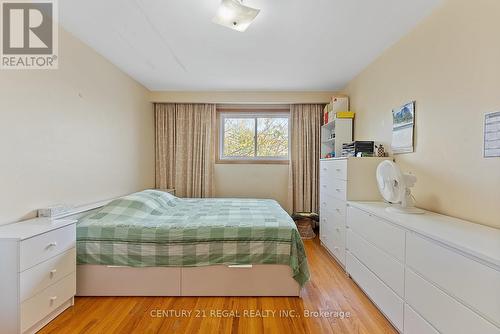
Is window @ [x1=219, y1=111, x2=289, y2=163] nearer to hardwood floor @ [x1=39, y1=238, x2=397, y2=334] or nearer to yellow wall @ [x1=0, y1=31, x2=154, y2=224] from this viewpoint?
yellow wall @ [x1=0, y1=31, x2=154, y2=224]

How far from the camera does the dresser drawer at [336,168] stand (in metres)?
2.65

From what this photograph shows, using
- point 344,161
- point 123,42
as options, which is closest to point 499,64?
point 344,161

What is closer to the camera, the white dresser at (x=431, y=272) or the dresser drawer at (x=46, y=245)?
the white dresser at (x=431, y=272)

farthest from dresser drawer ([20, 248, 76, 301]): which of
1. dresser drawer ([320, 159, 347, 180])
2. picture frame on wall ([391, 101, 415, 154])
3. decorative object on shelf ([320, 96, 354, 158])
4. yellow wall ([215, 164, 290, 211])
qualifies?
decorative object on shelf ([320, 96, 354, 158])

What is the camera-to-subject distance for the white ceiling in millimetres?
1837

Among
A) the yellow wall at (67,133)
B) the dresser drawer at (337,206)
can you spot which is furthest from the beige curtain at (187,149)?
the dresser drawer at (337,206)

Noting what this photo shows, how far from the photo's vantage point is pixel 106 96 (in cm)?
283

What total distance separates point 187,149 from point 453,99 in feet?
11.6

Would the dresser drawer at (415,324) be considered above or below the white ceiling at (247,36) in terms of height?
below

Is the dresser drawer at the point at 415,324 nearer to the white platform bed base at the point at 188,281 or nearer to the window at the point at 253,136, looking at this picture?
the white platform bed base at the point at 188,281

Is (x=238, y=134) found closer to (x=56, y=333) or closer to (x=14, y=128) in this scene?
(x=14, y=128)

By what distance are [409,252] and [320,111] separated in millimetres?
3009

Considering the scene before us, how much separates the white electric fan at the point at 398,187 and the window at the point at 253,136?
2373 millimetres

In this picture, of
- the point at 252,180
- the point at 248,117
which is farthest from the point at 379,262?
the point at 248,117
